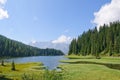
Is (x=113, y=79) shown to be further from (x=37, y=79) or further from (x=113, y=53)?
(x=113, y=53)

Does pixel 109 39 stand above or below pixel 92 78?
above

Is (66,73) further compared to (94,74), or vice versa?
(66,73)

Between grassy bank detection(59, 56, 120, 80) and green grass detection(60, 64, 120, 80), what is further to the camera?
grassy bank detection(59, 56, 120, 80)

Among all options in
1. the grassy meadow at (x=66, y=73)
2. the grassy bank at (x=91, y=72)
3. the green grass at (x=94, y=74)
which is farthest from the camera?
the grassy bank at (x=91, y=72)

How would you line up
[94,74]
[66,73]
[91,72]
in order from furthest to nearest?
[91,72] → [66,73] → [94,74]

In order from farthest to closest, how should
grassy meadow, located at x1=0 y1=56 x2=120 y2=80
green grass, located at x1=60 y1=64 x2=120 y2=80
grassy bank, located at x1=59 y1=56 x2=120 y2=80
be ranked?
grassy bank, located at x1=59 y1=56 x2=120 y2=80 → green grass, located at x1=60 y1=64 x2=120 y2=80 → grassy meadow, located at x1=0 y1=56 x2=120 y2=80

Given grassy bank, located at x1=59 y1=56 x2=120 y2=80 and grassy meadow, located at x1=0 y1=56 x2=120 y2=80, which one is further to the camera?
grassy bank, located at x1=59 y1=56 x2=120 y2=80

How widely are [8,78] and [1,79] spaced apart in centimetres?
160

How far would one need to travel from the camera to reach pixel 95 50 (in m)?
196

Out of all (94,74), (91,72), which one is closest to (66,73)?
(91,72)

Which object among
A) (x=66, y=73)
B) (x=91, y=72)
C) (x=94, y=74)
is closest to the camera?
(x=94, y=74)

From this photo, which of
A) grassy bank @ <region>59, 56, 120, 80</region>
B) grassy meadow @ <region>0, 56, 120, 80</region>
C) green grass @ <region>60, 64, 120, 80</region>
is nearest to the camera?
grassy meadow @ <region>0, 56, 120, 80</region>

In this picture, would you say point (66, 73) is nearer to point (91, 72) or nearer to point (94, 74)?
point (91, 72)

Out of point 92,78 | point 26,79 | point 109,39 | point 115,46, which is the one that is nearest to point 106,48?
point 109,39
